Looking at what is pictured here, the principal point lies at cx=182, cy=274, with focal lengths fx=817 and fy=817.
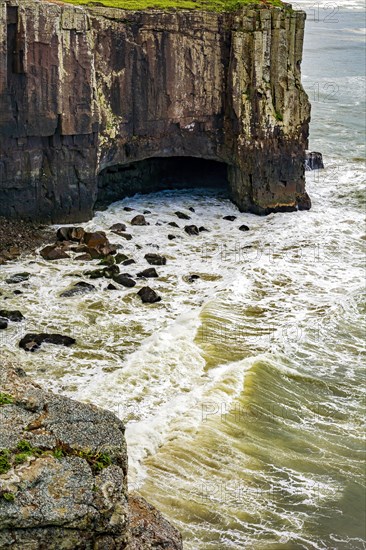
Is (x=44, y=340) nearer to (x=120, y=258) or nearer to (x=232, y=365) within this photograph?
(x=232, y=365)

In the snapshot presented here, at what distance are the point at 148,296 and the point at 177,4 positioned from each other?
15609 millimetres

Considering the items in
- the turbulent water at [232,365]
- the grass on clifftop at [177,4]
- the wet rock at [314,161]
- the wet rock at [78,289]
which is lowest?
the turbulent water at [232,365]

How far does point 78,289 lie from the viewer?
29.2 meters

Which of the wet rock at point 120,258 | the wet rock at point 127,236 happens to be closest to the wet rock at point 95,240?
the wet rock at point 120,258

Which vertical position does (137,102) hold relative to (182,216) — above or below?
above

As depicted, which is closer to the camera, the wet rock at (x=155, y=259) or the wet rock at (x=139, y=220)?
the wet rock at (x=155, y=259)

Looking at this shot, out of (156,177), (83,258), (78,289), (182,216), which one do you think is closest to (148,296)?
(78,289)

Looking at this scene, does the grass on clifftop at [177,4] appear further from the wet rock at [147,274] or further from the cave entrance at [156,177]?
the wet rock at [147,274]

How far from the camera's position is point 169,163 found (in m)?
43.7

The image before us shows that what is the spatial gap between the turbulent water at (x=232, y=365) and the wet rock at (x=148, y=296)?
0.40 meters

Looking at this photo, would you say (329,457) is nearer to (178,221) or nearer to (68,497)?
(68,497)

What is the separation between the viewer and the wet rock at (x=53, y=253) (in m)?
32.2

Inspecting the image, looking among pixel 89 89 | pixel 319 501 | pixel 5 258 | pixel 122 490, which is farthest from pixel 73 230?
pixel 122 490

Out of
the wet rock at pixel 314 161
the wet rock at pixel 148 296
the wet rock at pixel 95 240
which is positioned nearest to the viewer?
the wet rock at pixel 148 296
